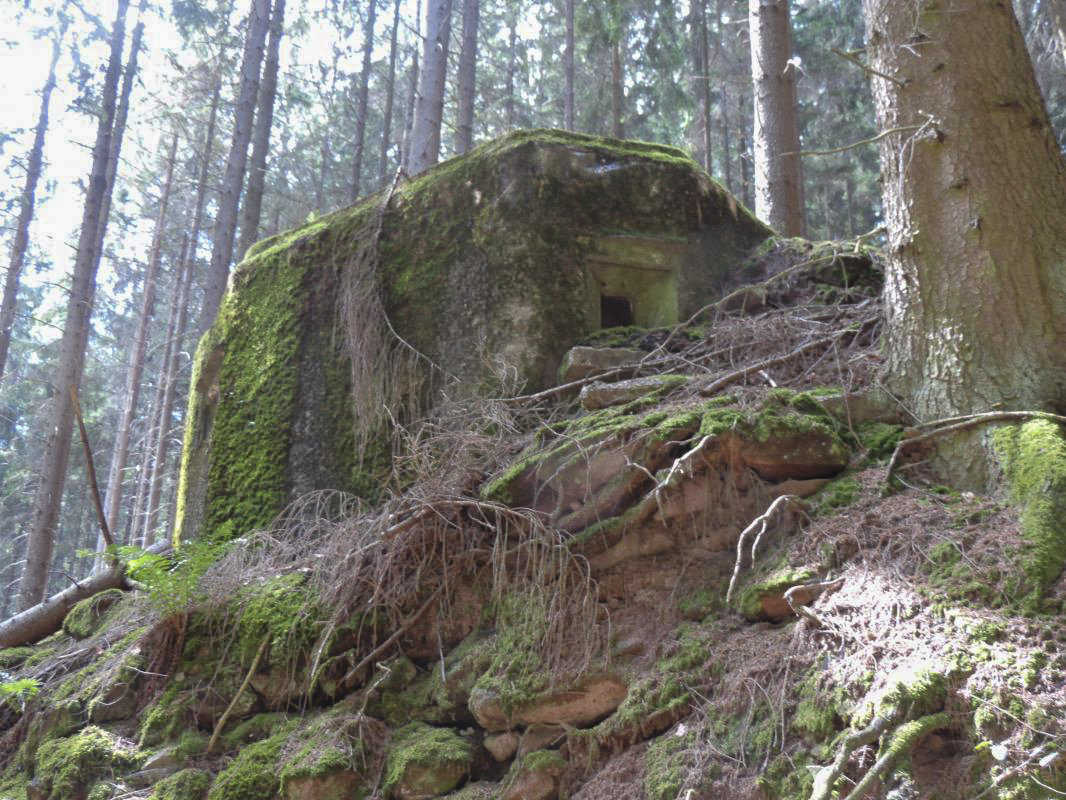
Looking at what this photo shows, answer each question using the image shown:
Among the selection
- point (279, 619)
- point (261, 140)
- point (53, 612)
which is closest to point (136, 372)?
point (261, 140)

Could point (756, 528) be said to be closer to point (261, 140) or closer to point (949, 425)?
point (949, 425)

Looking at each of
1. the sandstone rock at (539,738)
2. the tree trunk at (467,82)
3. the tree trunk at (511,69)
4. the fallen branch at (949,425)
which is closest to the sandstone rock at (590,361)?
the fallen branch at (949,425)

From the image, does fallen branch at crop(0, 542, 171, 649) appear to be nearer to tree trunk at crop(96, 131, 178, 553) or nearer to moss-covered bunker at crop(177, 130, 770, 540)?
moss-covered bunker at crop(177, 130, 770, 540)

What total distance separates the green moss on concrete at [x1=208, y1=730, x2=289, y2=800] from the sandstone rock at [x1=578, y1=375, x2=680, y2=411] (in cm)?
218

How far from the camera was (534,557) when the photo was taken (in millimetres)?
3727

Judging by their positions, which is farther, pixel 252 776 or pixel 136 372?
pixel 136 372

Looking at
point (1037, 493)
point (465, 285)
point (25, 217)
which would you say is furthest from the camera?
point (25, 217)

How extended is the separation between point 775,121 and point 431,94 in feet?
17.0

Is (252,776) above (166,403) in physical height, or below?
below

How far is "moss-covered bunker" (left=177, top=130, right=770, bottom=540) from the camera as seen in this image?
5.30 m

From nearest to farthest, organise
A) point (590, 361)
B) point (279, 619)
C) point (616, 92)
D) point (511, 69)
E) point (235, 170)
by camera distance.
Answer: point (279, 619)
point (590, 361)
point (235, 170)
point (616, 92)
point (511, 69)

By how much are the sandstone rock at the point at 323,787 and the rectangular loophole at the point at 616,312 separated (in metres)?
3.39

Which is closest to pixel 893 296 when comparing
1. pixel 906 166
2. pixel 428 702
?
pixel 906 166

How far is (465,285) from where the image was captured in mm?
5418
